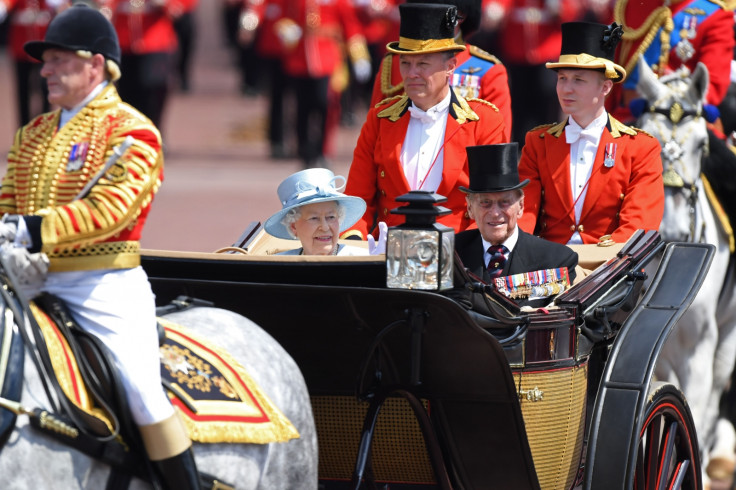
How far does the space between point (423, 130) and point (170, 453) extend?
196cm

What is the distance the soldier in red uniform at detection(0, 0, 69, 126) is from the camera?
45.6 feet

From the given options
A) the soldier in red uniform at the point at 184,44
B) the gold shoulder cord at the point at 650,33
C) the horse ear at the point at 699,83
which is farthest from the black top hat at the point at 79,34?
the soldier in red uniform at the point at 184,44

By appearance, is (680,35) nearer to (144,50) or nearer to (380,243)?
(380,243)

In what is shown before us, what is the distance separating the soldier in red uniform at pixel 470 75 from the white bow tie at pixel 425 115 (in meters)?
0.63

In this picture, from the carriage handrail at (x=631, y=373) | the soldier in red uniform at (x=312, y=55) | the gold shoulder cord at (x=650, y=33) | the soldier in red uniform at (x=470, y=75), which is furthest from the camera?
the soldier in red uniform at (x=312, y=55)

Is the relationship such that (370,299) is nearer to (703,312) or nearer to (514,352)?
(514,352)

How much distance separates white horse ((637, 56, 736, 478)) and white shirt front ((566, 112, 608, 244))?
26.3 inches

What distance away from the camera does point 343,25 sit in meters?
15.3

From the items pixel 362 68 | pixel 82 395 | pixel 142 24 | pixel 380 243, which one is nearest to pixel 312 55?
pixel 362 68

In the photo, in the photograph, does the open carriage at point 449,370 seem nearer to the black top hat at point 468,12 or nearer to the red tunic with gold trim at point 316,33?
the black top hat at point 468,12

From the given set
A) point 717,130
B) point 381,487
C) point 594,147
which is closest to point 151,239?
point 717,130

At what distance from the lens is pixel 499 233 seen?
4645 millimetres

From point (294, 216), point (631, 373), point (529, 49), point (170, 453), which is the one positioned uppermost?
point (294, 216)

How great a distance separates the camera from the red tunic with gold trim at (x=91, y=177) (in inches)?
140
